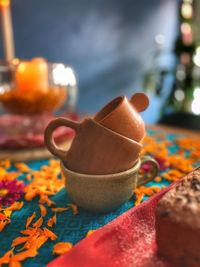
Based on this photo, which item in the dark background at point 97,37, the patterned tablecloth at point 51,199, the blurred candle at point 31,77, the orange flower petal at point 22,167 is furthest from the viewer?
the dark background at point 97,37

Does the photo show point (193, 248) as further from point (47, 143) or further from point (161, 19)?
point (161, 19)

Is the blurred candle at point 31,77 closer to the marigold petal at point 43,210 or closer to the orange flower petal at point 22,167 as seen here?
the orange flower petal at point 22,167

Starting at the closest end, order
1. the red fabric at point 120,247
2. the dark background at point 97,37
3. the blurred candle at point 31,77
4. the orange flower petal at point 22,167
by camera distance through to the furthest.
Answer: the red fabric at point 120,247, the orange flower petal at point 22,167, the blurred candle at point 31,77, the dark background at point 97,37

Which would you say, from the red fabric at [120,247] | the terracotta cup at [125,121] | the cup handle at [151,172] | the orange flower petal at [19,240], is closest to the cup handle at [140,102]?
the terracotta cup at [125,121]

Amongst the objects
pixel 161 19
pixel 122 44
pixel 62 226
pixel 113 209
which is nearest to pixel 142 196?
pixel 113 209

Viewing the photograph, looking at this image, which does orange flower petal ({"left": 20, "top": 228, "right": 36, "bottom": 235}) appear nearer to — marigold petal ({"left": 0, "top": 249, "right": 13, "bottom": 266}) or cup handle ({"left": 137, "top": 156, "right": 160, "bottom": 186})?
marigold petal ({"left": 0, "top": 249, "right": 13, "bottom": 266})

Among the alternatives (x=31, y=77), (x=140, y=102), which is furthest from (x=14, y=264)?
(x=31, y=77)

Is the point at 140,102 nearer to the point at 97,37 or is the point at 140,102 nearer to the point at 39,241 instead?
the point at 39,241
